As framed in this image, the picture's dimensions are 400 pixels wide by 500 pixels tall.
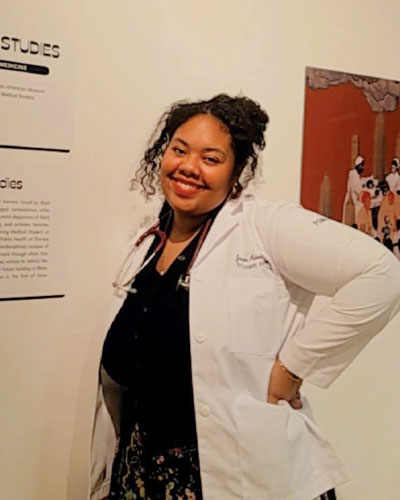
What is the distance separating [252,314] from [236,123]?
406 millimetres

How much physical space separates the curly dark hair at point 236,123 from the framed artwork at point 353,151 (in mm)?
367

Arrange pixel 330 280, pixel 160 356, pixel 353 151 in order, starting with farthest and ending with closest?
pixel 353 151 < pixel 160 356 < pixel 330 280

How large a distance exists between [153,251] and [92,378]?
0.38 metres

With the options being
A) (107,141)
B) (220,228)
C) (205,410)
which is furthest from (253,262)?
(107,141)

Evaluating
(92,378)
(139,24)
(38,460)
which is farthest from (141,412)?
(139,24)

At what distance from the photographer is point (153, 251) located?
1416 mm

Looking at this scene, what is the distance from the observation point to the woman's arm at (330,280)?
1.13 meters

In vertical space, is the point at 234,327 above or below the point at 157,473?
above

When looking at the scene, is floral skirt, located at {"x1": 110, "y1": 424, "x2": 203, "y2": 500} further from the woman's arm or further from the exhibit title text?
the exhibit title text

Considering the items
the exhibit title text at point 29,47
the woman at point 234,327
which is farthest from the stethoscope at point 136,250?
the exhibit title text at point 29,47

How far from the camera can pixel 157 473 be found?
1289mm

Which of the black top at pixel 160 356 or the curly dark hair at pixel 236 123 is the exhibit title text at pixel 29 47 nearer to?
the curly dark hair at pixel 236 123

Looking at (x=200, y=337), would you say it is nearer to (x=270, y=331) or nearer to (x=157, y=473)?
(x=270, y=331)

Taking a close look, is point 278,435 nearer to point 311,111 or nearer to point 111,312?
point 111,312
